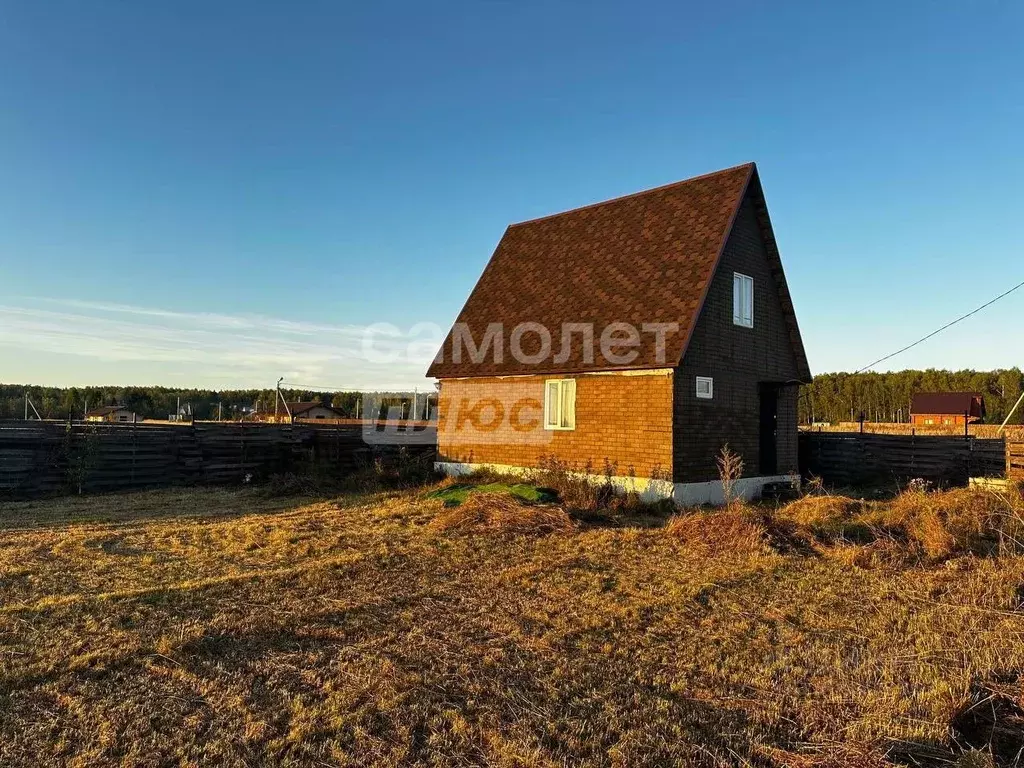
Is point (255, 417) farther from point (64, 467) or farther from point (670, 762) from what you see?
point (670, 762)

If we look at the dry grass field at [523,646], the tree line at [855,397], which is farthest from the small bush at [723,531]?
the tree line at [855,397]

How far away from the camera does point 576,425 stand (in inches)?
618

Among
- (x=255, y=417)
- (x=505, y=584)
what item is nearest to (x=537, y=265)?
(x=505, y=584)

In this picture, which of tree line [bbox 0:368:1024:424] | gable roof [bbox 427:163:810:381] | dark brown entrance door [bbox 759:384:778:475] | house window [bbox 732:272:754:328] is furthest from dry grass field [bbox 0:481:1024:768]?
tree line [bbox 0:368:1024:424]

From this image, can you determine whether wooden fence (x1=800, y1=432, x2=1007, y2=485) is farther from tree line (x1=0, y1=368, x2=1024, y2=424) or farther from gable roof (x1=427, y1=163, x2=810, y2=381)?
tree line (x1=0, y1=368, x2=1024, y2=424)

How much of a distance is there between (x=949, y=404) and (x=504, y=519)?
66520 mm

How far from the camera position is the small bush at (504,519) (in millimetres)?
10781

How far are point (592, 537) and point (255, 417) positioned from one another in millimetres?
62474

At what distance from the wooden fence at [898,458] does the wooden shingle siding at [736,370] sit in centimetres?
297

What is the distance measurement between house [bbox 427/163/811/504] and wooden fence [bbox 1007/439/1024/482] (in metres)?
4.40

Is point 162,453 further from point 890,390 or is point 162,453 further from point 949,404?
point 890,390

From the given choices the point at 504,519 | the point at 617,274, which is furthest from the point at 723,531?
the point at 617,274

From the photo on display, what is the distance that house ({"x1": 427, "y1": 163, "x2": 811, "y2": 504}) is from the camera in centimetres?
1412

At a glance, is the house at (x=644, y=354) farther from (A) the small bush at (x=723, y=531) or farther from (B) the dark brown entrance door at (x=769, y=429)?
(A) the small bush at (x=723, y=531)
